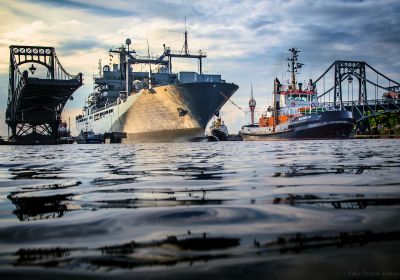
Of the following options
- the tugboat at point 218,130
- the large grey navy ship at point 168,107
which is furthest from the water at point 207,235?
the tugboat at point 218,130

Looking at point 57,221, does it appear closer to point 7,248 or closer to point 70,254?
point 7,248

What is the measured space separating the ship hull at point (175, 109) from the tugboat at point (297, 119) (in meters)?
7.25

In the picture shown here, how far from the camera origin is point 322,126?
123 ft

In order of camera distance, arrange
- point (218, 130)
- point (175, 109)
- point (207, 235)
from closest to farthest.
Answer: point (207, 235)
point (175, 109)
point (218, 130)

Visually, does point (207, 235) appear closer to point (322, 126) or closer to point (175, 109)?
point (175, 109)

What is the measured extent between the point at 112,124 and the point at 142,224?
46510 mm

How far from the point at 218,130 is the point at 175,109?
18.0 meters

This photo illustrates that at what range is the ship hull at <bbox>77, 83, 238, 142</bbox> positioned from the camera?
3581cm

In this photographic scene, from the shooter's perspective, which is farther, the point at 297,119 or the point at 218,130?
the point at 218,130

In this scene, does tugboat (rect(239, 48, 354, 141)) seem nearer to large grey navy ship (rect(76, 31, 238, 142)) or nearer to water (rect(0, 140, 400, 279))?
large grey navy ship (rect(76, 31, 238, 142))

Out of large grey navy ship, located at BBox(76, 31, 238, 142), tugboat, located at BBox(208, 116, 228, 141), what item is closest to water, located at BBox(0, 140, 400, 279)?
large grey navy ship, located at BBox(76, 31, 238, 142)

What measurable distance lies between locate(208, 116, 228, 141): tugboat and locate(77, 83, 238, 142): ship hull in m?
13.1

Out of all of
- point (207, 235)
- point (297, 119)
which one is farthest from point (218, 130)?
point (207, 235)

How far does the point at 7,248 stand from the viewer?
1.48 m
